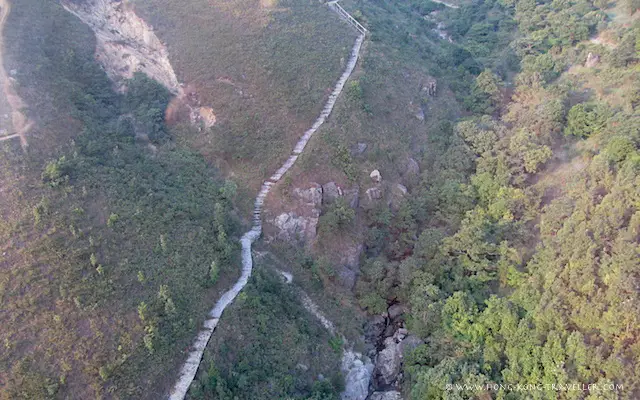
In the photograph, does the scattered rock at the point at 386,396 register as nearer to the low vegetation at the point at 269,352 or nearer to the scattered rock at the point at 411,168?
the low vegetation at the point at 269,352

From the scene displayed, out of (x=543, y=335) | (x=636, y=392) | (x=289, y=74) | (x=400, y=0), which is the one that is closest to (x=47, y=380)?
(x=543, y=335)

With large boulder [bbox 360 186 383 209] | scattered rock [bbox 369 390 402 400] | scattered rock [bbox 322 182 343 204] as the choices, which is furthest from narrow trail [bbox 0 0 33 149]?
scattered rock [bbox 369 390 402 400]

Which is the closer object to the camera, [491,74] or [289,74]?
[289,74]

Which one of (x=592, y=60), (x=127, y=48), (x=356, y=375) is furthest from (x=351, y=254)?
(x=592, y=60)

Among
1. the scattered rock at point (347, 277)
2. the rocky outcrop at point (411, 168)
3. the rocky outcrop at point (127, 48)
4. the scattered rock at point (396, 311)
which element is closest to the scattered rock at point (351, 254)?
the scattered rock at point (347, 277)

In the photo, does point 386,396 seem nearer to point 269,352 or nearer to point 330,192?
point 269,352

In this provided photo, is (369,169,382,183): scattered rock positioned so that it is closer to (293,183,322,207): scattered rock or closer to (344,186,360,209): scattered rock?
(344,186,360,209): scattered rock

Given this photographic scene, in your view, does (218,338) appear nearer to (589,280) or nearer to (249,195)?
(249,195)
